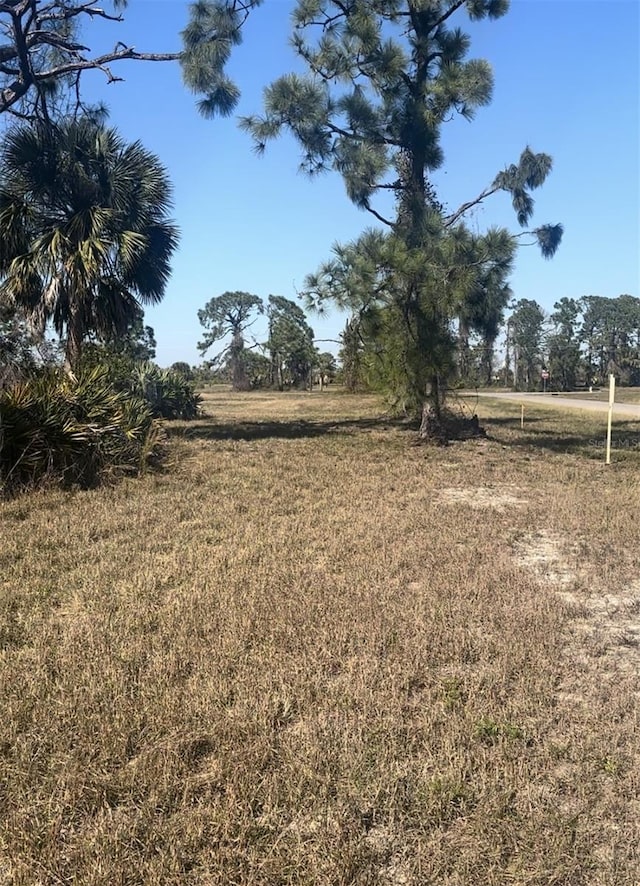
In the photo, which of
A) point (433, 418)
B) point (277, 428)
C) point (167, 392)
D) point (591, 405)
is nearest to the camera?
point (433, 418)

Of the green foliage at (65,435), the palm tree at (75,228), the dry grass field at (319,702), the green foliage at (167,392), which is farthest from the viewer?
the green foliage at (167,392)

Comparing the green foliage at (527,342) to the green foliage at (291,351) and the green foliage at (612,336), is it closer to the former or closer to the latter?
the green foliage at (612,336)

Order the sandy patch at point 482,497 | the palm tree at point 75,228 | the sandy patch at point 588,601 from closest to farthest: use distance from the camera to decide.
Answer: the sandy patch at point 588,601, the sandy patch at point 482,497, the palm tree at point 75,228

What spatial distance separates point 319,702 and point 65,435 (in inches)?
269

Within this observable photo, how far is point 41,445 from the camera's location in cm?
834

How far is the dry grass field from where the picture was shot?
2.04 m

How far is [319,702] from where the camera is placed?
2.93 meters

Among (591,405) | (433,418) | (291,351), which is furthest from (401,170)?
(291,351)

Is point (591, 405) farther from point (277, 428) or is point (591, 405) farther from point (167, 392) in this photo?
point (167, 392)

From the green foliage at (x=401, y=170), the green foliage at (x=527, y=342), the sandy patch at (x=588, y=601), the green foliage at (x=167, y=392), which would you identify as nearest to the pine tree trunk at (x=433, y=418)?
the green foliage at (x=401, y=170)

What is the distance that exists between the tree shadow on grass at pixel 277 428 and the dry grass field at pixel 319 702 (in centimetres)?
866

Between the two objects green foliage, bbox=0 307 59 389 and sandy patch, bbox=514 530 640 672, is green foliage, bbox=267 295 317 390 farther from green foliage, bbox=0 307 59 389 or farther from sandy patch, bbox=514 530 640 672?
sandy patch, bbox=514 530 640 672

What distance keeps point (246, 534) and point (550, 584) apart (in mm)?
2765

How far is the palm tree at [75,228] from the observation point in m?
13.0
